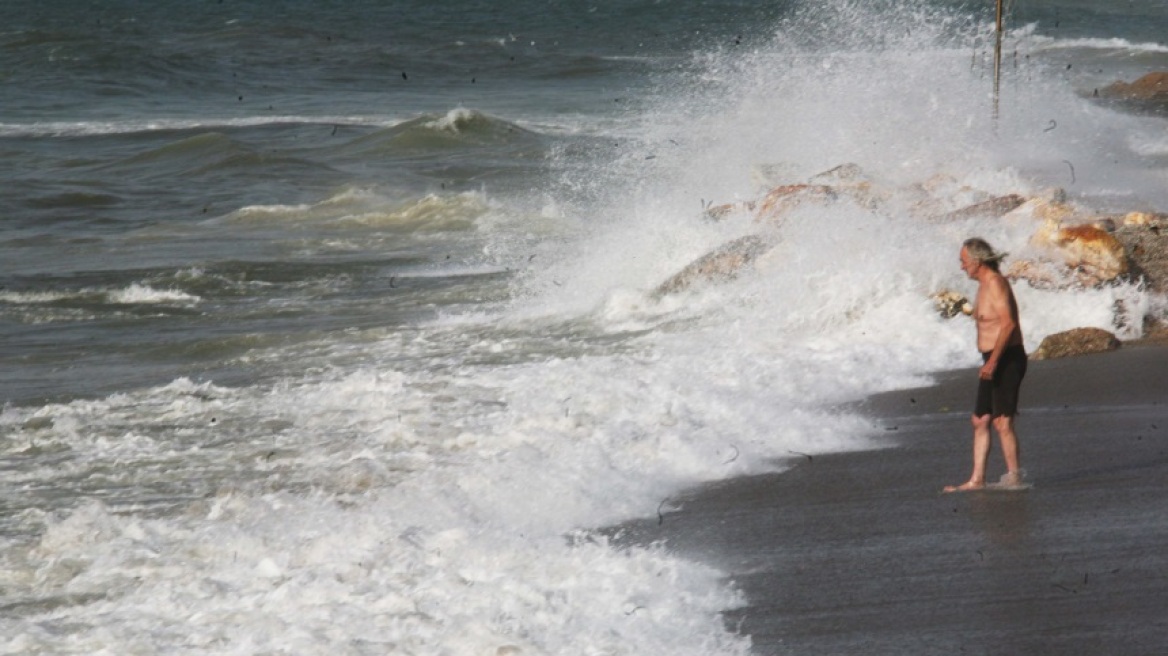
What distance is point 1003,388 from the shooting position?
7625 mm

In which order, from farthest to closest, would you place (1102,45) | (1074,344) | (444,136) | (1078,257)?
(1102,45), (444,136), (1078,257), (1074,344)

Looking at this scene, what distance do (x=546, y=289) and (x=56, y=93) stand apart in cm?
2742

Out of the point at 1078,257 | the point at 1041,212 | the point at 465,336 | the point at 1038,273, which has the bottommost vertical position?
the point at 465,336

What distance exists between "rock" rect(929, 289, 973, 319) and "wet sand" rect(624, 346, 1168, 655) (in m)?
2.21

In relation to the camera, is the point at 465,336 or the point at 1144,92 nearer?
the point at 465,336

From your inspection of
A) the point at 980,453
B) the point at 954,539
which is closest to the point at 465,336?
the point at 980,453

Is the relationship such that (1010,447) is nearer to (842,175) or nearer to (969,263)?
(969,263)

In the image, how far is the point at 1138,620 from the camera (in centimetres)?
582

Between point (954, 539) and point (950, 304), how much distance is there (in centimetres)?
508

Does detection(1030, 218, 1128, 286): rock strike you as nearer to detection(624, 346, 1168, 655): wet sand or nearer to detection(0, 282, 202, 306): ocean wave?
detection(624, 346, 1168, 655): wet sand

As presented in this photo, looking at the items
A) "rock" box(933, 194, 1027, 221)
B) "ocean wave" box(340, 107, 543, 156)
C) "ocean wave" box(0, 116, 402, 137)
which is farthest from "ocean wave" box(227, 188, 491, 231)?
"ocean wave" box(0, 116, 402, 137)

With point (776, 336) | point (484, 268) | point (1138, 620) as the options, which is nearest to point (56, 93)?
point (484, 268)

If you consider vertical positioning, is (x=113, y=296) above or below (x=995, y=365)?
below

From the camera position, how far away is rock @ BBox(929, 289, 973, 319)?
38.2ft
